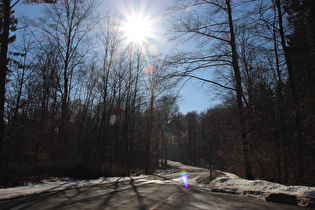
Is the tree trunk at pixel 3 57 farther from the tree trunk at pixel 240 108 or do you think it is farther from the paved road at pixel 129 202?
the tree trunk at pixel 240 108

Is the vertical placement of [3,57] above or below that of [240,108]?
above

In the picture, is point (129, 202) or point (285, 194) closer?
point (129, 202)

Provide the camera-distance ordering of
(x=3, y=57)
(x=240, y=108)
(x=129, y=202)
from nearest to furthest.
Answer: (x=129, y=202), (x=3, y=57), (x=240, y=108)

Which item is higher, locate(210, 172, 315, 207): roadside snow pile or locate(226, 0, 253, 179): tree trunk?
locate(226, 0, 253, 179): tree trunk

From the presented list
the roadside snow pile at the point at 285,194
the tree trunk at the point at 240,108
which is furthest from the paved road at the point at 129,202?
the tree trunk at the point at 240,108

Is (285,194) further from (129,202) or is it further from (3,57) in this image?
(3,57)

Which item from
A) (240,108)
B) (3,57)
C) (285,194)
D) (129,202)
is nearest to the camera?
(129,202)

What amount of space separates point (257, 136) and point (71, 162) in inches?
590

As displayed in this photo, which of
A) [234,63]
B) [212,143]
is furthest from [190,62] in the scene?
[212,143]

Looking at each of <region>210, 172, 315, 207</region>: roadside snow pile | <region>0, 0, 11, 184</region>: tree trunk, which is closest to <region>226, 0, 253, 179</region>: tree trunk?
<region>210, 172, 315, 207</region>: roadside snow pile

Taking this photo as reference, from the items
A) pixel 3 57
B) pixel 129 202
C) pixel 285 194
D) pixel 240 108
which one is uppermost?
pixel 3 57

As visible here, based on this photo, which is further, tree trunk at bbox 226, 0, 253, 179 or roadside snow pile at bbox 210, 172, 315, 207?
tree trunk at bbox 226, 0, 253, 179

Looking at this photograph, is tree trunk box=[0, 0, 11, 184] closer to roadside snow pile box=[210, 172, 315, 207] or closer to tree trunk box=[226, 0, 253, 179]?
roadside snow pile box=[210, 172, 315, 207]

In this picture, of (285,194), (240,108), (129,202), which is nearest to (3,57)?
(129,202)
